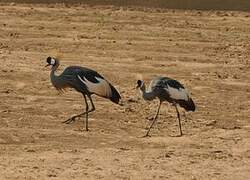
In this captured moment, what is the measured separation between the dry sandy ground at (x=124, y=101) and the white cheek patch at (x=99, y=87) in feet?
1.64

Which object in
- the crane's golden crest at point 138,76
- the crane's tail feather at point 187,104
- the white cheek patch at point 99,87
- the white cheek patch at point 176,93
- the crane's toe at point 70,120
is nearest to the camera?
the white cheek patch at point 176,93

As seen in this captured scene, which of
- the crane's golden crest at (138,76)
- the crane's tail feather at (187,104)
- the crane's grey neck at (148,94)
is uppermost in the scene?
the crane's golden crest at (138,76)

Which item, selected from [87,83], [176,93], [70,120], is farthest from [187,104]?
[70,120]

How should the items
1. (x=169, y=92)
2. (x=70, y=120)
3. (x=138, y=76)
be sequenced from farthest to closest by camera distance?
(x=138, y=76) < (x=70, y=120) < (x=169, y=92)

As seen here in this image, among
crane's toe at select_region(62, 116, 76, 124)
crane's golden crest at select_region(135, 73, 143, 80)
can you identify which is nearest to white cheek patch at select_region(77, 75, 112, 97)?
crane's toe at select_region(62, 116, 76, 124)

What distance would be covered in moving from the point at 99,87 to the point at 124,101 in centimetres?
192

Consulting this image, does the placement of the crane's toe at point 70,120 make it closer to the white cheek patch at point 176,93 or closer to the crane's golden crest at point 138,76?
the white cheek patch at point 176,93

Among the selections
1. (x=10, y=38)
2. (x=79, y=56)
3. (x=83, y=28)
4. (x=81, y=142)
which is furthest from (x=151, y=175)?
(x=83, y=28)

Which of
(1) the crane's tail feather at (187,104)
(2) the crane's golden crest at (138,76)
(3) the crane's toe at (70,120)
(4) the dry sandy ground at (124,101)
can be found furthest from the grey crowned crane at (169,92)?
(2) the crane's golden crest at (138,76)

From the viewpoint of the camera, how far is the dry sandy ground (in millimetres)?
9508

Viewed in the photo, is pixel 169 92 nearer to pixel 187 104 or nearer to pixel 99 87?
pixel 187 104

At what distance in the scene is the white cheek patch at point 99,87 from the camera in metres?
11.5

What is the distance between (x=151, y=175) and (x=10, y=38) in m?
11.5

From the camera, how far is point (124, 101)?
13367 mm
